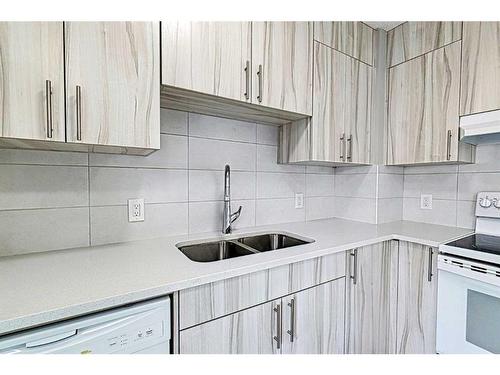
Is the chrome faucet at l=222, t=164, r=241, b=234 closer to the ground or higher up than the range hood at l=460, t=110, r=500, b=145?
closer to the ground

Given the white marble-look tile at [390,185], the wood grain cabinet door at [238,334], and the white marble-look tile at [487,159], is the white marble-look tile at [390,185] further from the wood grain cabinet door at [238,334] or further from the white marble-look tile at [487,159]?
the wood grain cabinet door at [238,334]

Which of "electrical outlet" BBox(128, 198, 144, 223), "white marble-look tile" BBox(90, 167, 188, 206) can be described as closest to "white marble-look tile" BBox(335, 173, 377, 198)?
"white marble-look tile" BBox(90, 167, 188, 206)

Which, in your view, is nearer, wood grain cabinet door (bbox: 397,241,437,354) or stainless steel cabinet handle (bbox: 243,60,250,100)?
stainless steel cabinet handle (bbox: 243,60,250,100)

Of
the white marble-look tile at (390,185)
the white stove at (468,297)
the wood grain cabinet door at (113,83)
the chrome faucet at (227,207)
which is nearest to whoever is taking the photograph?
the wood grain cabinet door at (113,83)

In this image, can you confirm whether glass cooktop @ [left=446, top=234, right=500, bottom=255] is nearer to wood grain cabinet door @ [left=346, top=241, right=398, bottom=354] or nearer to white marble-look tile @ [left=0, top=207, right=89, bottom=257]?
wood grain cabinet door @ [left=346, top=241, right=398, bottom=354]

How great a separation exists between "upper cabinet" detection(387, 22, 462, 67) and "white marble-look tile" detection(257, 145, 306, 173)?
1.11 metres

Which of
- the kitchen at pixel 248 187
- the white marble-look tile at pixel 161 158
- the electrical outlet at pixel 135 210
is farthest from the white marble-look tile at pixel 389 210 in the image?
the electrical outlet at pixel 135 210

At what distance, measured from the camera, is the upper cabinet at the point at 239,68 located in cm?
115

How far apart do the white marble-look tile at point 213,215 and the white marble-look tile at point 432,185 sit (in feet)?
4.40

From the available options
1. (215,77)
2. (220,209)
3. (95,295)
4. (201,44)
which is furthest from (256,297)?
(201,44)

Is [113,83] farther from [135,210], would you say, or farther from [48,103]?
[135,210]

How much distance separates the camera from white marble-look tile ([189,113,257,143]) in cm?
156

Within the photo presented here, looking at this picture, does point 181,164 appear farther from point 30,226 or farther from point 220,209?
point 30,226

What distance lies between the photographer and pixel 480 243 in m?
1.47
